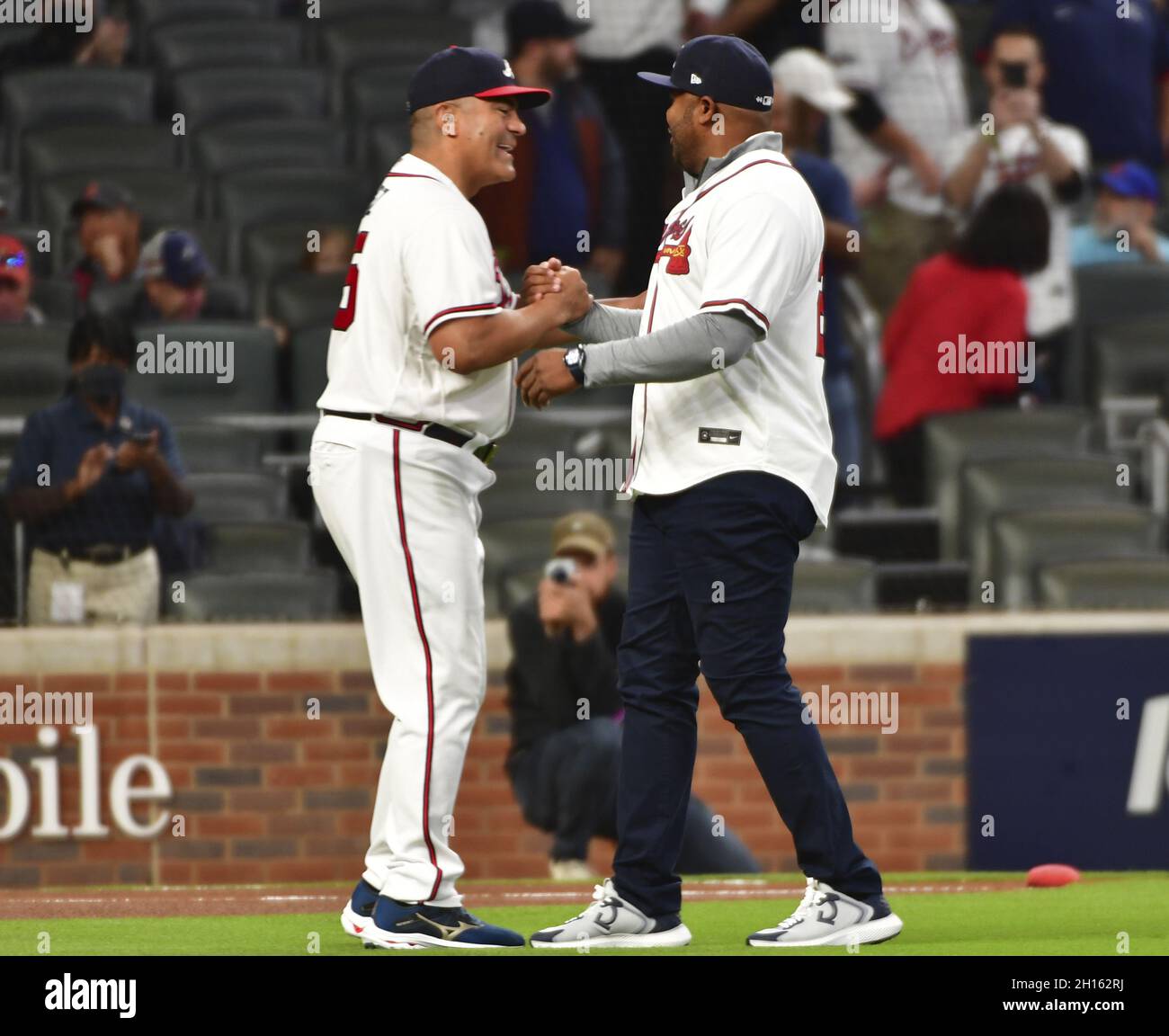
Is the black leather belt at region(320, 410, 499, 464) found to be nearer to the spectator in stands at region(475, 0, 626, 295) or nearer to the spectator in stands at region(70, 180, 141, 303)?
the spectator in stands at region(475, 0, 626, 295)

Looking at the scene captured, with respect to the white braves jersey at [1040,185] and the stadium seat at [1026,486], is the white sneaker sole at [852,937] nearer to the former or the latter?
the stadium seat at [1026,486]

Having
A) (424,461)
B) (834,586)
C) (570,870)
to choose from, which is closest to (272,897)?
(570,870)

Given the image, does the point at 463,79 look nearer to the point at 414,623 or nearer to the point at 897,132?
the point at 414,623

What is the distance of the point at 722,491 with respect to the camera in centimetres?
426

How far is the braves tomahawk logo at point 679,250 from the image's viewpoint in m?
4.38

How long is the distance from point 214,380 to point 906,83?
3.21m

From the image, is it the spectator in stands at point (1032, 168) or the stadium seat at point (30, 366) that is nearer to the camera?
the stadium seat at point (30, 366)

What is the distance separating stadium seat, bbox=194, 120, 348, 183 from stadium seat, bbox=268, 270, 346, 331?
1.38 m

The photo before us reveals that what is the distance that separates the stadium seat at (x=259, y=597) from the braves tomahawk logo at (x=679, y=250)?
11.0 ft

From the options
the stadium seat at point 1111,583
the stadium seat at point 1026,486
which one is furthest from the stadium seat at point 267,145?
the stadium seat at point 1111,583

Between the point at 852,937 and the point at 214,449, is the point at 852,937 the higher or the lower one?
the lower one

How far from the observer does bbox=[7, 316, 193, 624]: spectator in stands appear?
7223 millimetres

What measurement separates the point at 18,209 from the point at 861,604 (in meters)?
4.42

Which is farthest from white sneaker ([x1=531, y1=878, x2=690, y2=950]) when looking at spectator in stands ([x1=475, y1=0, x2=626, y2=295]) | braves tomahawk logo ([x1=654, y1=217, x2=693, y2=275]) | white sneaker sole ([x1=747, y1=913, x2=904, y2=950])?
spectator in stands ([x1=475, y1=0, x2=626, y2=295])
